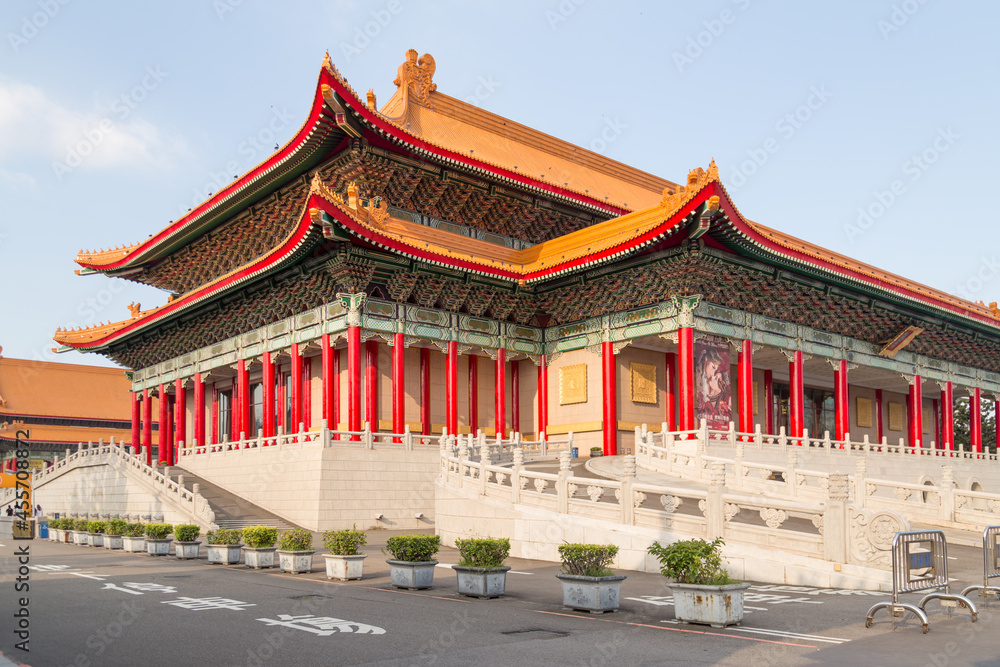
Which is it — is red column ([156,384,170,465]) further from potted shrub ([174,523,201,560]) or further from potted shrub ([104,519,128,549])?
potted shrub ([174,523,201,560])

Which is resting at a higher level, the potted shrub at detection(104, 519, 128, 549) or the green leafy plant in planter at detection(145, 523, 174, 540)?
the green leafy plant in planter at detection(145, 523, 174, 540)

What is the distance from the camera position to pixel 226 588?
1526 cm

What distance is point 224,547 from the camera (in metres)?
19.6

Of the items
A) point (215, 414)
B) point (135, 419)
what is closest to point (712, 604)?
point (215, 414)

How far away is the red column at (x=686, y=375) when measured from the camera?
1148 inches

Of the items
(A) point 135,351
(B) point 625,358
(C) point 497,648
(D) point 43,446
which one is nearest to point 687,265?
(B) point 625,358

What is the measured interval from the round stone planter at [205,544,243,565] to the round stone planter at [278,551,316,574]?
223 centimetres

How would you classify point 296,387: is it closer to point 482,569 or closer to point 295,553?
point 295,553

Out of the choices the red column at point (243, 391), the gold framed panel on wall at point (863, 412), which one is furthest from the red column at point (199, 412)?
the gold framed panel on wall at point (863, 412)

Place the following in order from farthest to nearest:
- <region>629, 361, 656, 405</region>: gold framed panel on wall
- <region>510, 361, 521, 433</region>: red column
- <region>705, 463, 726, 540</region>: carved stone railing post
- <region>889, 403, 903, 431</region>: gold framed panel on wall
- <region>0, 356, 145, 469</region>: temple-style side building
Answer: <region>0, 356, 145, 469</region>: temple-style side building, <region>889, 403, 903, 431</region>: gold framed panel on wall, <region>510, 361, 521, 433</region>: red column, <region>629, 361, 656, 405</region>: gold framed panel on wall, <region>705, 463, 726, 540</region>: carved stone railing post

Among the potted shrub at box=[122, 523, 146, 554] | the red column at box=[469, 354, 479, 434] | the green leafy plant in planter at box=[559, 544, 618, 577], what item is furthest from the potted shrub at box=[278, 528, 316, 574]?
the red column at box=[469, 354, 479, 434]

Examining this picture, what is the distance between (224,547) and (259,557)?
1.56 metres

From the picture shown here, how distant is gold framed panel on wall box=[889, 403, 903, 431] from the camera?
4556cm

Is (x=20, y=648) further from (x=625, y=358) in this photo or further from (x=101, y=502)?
Answer: (x=101, y=502)
